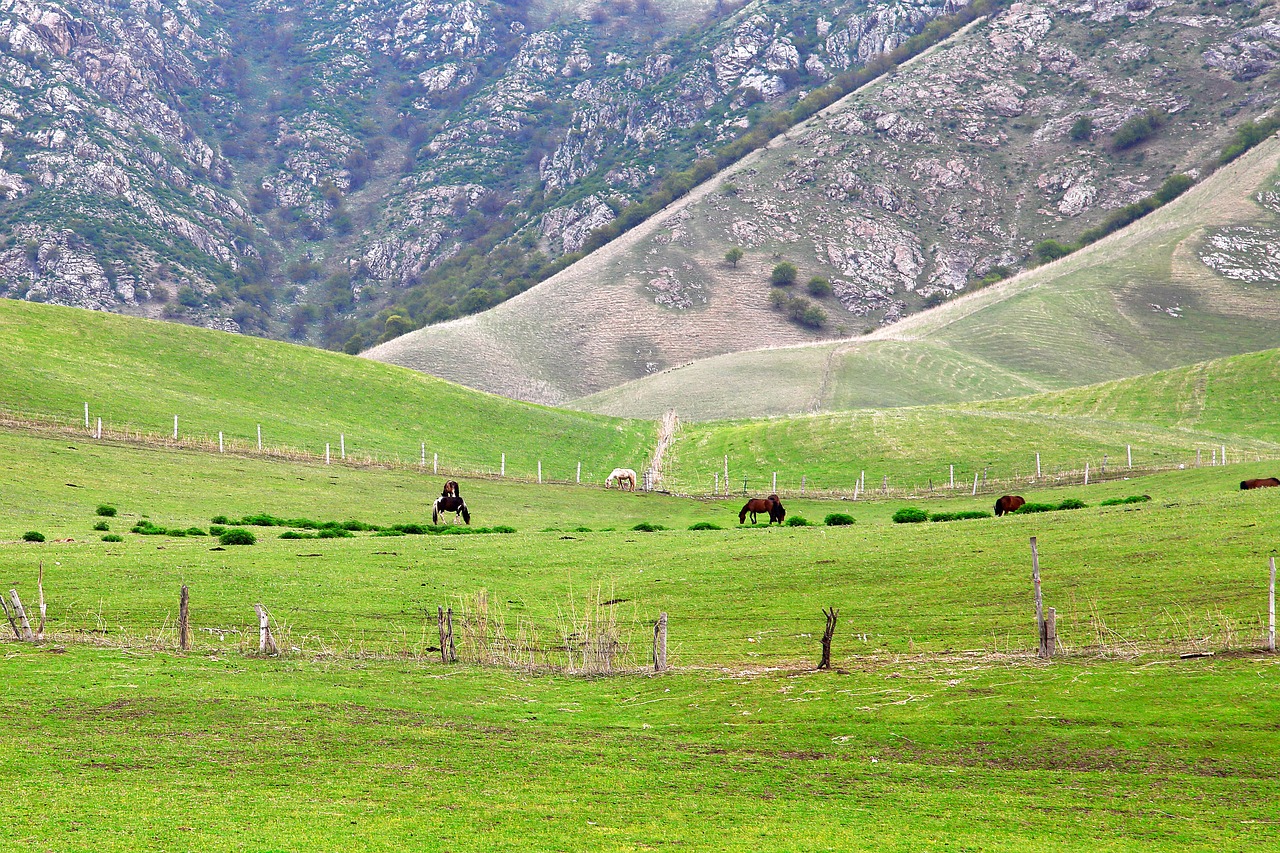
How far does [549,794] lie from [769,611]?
14.3 m

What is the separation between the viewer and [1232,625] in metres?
20.5

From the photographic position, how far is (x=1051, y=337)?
15412cm

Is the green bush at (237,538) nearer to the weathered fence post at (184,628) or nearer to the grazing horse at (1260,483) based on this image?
the weathered fence post at (184,628)

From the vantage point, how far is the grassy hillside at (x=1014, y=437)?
217 feet

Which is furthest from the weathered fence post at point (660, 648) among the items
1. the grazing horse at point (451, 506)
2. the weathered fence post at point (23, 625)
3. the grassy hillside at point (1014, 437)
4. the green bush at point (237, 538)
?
the grassy hillside at point (1014, 437)

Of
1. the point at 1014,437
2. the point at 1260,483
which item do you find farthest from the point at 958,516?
the point at 1014,437

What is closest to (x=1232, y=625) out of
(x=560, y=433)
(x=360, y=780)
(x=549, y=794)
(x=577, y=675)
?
(x=577, y=675)

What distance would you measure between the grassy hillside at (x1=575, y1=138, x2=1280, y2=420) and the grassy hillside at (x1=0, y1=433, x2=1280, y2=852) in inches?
3502

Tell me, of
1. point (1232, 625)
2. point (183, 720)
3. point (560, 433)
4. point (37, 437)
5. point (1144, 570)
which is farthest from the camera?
point (560, 433)

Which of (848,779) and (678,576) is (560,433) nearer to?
(678,576)

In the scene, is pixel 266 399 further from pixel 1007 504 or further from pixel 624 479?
pixel 1007 504

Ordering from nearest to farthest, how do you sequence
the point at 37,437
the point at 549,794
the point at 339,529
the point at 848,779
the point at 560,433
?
the point at 549,794, the point at 848,779, the point at 339,529, the point at 37,437, the point at 560,433

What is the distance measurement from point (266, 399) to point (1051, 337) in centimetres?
11680

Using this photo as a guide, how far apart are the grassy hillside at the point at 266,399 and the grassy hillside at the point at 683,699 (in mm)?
28520
